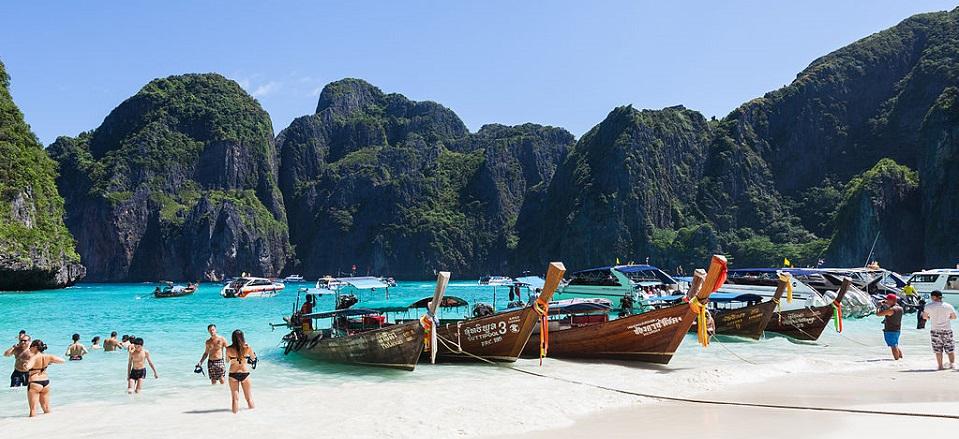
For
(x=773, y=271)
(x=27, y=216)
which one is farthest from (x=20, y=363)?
(x=27, y=216)

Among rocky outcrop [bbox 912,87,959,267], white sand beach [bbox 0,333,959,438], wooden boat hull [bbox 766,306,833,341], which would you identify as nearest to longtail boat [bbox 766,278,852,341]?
wooden boat hull [bbox 766,306,833,341]

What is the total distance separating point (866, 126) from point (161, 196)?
14324 centimetres

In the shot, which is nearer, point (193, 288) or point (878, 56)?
point (193, 288)

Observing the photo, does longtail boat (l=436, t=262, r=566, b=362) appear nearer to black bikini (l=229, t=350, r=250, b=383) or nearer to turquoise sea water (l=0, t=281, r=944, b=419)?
turquoise sea water (l=0, t=281, r=944, b=419)

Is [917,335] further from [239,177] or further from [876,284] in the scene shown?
[239,177]

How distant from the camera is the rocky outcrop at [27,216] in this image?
66.2 metres

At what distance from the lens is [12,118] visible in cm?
8025

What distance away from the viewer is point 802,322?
22547 millimetres

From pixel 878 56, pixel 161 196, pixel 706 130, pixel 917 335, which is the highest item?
pixel 878 56

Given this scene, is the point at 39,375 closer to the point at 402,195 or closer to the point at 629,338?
the point at 629,338

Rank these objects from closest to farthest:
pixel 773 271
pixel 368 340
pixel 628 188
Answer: pixel 368 340
pixel 773 271
pixel 628 188

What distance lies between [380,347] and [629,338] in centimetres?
615

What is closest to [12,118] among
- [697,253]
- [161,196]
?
[161,196]

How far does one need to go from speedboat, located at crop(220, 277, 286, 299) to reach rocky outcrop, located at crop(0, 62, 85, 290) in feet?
64.2
